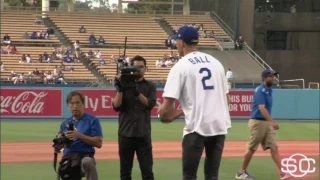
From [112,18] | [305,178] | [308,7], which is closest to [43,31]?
[112,18]

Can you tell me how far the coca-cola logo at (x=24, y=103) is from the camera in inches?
1081

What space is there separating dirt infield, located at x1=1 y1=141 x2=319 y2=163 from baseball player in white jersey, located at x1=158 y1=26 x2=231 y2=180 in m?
8.52

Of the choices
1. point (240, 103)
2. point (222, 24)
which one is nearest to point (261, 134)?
point (240, 103)

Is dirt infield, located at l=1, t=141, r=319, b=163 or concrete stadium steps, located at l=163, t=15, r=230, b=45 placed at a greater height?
concrete stadium steps, located at l=163, t=15, r=230, b=45

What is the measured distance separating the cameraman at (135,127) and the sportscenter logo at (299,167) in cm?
427

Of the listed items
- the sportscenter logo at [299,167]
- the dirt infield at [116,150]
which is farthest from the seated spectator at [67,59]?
the sportscenter logo at [299,167]

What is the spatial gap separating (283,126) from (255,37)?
53.1 ft

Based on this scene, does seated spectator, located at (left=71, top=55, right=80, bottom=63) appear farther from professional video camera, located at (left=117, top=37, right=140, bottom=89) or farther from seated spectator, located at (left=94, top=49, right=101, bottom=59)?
professional video camera, located at (left=117, top=37, right=140, bottom=89)

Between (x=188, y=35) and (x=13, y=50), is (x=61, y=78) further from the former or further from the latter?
(x=188, y=35)

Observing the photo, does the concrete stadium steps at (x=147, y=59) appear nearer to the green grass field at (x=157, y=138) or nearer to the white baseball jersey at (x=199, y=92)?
the green grass field at (x=157, y=138)

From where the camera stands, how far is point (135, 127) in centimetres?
870

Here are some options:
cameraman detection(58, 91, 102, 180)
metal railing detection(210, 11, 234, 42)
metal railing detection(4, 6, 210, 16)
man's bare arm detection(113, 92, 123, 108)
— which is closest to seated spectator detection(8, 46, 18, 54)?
metal railing detection(4, 6, 210, 16)

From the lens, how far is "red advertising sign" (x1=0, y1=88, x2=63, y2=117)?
89.9 feet

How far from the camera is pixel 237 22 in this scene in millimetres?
42906
